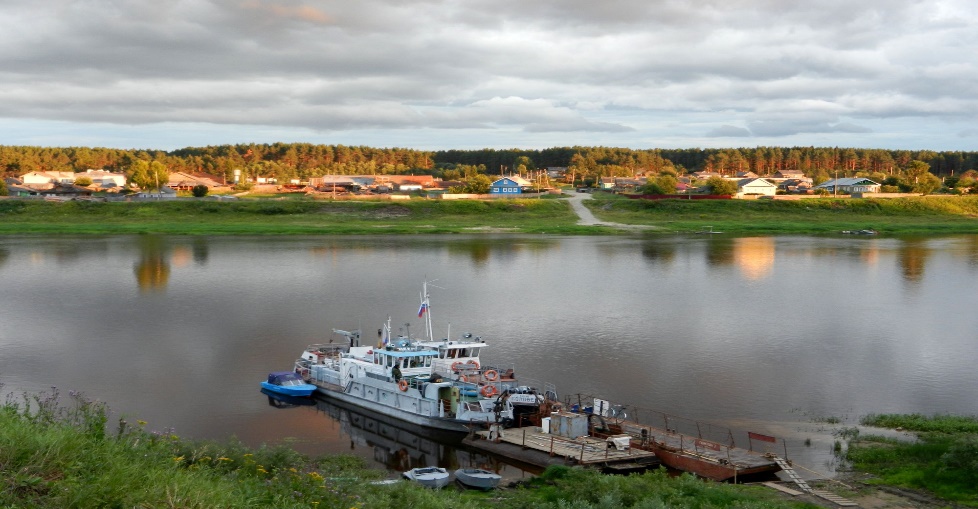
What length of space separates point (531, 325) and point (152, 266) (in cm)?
4073

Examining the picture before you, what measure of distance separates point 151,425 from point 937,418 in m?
28.2

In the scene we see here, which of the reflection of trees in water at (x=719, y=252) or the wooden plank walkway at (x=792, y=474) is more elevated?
the reflection of trees in water at (x=719, y=252)

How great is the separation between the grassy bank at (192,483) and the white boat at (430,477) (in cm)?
229

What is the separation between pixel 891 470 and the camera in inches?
990

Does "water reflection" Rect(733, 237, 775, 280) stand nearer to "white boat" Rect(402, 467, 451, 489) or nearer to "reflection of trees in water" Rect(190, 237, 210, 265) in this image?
"reflection of trees in water" Rect(190, 237, 210, 265)

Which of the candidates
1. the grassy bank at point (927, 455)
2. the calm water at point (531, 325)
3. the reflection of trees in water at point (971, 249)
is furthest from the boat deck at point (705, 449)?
the reflection of trees in water at point (971, 249)

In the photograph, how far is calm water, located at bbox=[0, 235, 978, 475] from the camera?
109ft

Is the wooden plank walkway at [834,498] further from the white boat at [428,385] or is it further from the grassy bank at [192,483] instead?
the white boat at [428,385]

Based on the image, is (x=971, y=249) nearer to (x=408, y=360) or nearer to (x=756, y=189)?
(x=756, y=189)

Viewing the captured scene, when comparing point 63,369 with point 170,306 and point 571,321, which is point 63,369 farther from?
point 571,321

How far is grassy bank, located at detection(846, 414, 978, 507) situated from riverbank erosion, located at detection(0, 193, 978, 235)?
264 ft

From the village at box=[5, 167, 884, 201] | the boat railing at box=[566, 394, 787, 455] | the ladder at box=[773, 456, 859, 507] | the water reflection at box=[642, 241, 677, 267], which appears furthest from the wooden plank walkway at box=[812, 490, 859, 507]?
the village at box=[5, 167, 884, 201]

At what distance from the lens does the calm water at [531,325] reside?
3319cm

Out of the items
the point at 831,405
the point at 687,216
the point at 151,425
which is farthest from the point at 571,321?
the point at 687,216
